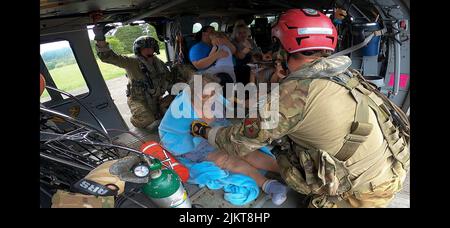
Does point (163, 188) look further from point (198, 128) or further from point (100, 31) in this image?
point (100, 31)

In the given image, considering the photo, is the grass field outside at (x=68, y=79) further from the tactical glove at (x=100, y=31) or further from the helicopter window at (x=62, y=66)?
the tactical glove at (x=100, y=31)

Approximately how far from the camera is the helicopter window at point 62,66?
13.9ft

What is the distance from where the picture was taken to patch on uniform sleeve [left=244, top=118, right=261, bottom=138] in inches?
80.9

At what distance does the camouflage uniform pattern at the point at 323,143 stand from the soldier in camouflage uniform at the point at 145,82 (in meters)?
3.38

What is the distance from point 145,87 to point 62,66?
4.70 feet

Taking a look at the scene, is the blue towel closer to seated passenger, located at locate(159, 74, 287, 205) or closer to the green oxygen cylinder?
seated passenger, located at locate(159, 74, 287, 205)

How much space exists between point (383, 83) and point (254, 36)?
4.96 metres

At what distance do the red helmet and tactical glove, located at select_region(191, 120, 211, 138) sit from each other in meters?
0.89

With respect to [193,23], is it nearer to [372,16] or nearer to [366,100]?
[372,16]

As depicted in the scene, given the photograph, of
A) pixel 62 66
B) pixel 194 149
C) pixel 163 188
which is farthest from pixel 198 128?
pixel 62 66

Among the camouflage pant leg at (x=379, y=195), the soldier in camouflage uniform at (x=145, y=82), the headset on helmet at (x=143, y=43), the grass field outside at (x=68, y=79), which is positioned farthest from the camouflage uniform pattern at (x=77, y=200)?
the headset on helmet at (x=143, y=43)

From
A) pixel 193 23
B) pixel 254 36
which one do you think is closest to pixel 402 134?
pixel 193 23

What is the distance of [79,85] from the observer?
191 inches
